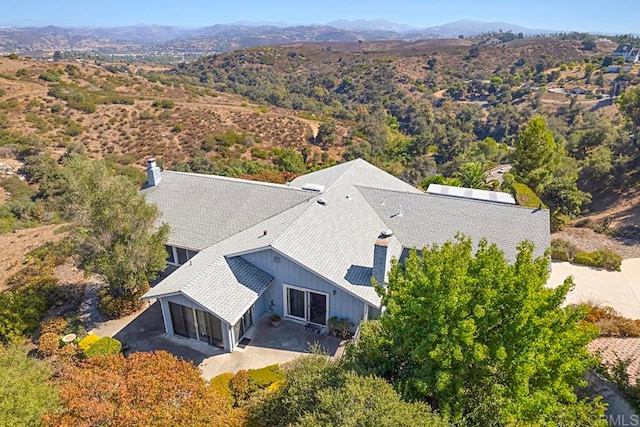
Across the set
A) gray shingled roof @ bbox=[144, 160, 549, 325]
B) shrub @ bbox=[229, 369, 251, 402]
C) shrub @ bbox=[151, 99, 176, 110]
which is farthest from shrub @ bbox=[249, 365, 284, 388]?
shrub @ bbox=[151, 99, 176, 110]

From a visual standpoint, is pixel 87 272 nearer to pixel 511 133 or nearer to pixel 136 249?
pixel 136 249

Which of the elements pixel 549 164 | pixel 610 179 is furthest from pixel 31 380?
pixel 610 179

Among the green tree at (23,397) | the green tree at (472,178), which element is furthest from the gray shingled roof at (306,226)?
the green tree at (472,178)

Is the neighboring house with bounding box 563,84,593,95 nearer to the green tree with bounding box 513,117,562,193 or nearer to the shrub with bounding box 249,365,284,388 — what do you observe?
the green tree with bounding box 513,117,562,193

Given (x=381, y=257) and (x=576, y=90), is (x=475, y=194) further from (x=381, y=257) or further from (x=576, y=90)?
(x=576, y=90)

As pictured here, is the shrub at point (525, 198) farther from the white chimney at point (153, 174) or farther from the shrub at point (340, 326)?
the white chimney at point (153, 174)

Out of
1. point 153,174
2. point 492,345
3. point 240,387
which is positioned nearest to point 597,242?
point 492,345
